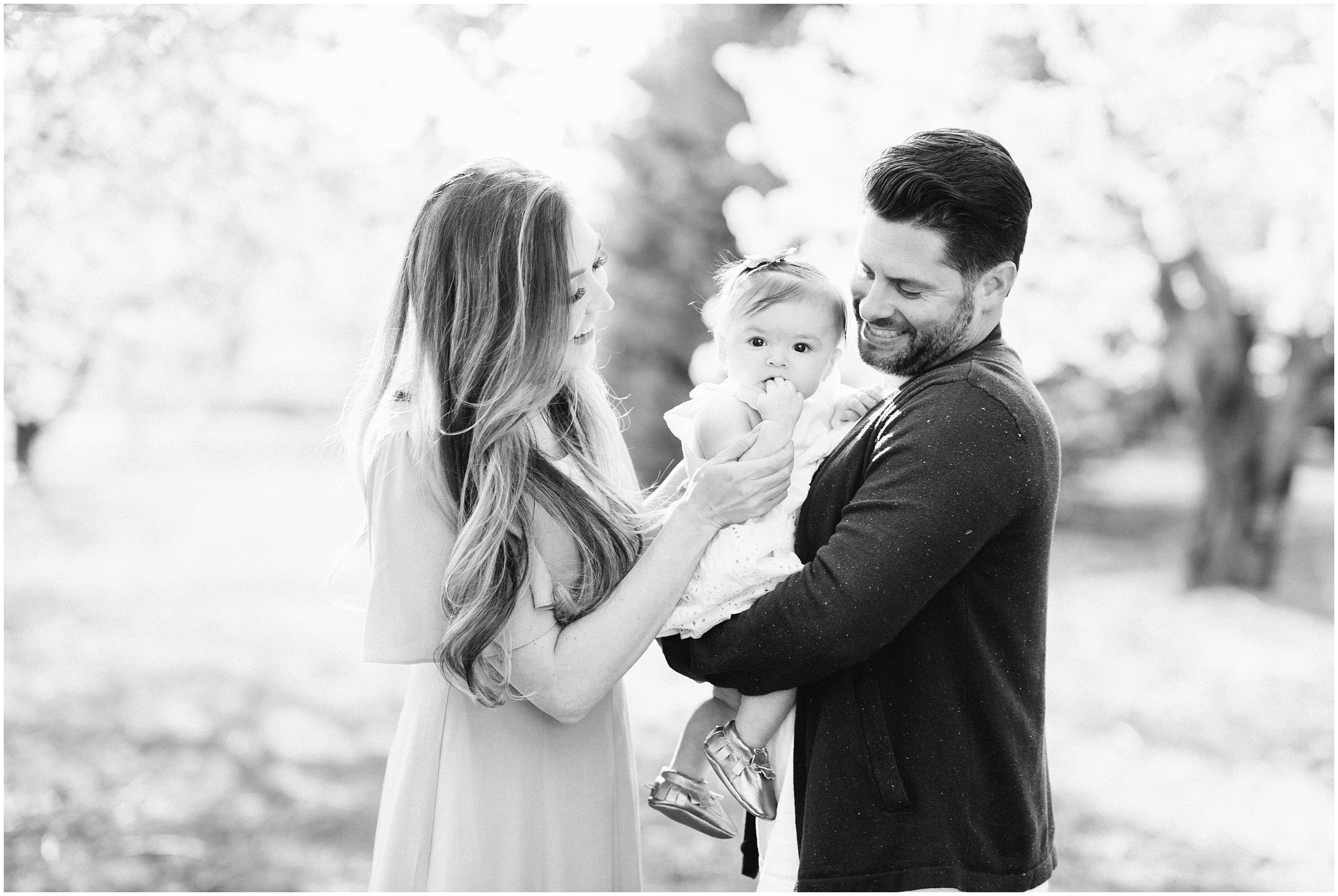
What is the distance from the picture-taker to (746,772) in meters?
2.34

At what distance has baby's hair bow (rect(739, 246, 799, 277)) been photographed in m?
2.49

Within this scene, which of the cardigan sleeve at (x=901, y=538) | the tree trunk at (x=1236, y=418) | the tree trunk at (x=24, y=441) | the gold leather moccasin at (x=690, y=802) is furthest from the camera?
the tree trunk at (x=24, y=441)

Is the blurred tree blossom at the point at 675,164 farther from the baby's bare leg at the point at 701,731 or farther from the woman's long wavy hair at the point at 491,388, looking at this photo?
the baby's bare leg at the point at 701,731

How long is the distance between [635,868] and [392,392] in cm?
116

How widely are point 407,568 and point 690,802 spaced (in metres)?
0.80

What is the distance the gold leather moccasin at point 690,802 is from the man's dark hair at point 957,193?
1204 mm

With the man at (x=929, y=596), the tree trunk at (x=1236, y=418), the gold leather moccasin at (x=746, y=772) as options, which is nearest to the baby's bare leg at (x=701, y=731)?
the gold leather moccasin at (x=746, y=772)

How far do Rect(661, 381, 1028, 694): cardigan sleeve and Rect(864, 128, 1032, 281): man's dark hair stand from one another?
11.4 inches

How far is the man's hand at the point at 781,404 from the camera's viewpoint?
2346mm

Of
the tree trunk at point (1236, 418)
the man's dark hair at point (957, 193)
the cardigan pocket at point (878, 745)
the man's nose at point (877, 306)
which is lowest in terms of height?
the cardigan pocket at point (878, 745)

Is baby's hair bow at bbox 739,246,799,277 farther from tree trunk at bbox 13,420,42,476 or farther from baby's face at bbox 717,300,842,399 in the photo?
tree trunk at bbox 13,420,42,476

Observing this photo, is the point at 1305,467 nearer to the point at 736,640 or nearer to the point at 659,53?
the point at 659,53

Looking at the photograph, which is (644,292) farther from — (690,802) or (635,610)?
(635,610)

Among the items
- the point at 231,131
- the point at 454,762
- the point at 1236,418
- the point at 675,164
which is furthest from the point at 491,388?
the point at 675,164
